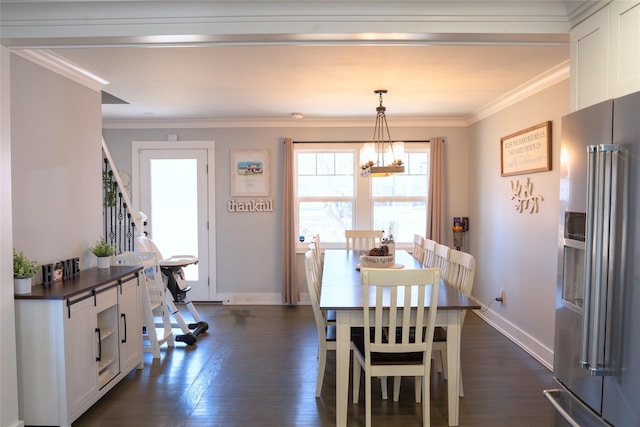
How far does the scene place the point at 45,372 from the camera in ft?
8.56

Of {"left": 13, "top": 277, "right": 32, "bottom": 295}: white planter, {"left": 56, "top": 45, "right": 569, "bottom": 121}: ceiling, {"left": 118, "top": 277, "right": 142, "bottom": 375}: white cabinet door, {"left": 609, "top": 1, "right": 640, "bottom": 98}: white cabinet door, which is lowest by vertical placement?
{"left": 118, "top": 277, "right": 142, "bottom": 375}: white cabinet door

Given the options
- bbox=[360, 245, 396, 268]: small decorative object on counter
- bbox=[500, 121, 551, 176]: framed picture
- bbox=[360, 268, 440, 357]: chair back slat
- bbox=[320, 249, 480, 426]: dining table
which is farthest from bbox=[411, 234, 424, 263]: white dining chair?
bbox=[360, 268, 440, 357]: chair back slat

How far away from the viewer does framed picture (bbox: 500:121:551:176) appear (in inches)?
148

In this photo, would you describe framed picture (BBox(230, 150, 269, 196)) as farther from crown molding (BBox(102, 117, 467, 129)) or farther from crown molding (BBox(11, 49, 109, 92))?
crown molding (BBox(11, 49, 109, 92))

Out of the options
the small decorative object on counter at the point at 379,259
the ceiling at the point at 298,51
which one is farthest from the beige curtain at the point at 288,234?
the small decorative object on counter at the point at 379,259

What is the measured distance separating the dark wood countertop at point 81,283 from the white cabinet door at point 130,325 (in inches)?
3.9

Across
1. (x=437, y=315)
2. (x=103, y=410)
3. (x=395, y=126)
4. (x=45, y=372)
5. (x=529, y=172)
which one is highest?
(x=395, y=126)

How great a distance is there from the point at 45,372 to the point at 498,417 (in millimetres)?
2887

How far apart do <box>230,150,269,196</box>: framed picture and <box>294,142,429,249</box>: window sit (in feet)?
1.41

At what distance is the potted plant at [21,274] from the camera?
8.59 ft

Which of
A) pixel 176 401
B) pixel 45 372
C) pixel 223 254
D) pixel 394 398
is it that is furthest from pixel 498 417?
pixel 223 254

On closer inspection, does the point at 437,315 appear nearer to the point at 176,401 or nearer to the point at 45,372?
the point at 176,401

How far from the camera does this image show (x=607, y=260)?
Answer: 5.63 ft

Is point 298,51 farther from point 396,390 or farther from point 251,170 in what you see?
point 251,170
